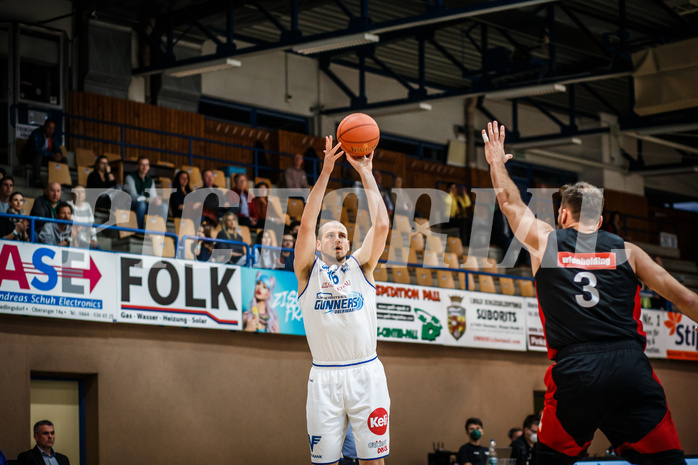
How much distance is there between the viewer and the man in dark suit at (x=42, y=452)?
991cm

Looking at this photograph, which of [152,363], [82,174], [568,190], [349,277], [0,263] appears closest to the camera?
[568,190]

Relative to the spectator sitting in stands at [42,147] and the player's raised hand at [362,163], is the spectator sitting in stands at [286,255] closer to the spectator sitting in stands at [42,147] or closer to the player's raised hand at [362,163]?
the spectator sitting in stands at [42,147]

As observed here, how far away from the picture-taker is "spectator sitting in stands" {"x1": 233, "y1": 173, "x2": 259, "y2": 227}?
599 inches

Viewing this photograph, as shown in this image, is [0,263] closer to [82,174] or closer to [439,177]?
[82,174]

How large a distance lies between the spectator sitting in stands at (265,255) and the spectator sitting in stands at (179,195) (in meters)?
1.38

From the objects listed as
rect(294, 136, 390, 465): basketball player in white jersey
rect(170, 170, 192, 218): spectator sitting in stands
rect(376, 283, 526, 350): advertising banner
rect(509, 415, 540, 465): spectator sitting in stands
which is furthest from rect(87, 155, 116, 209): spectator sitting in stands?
rect(294, 136, 390, 465): basketball player in white jersey

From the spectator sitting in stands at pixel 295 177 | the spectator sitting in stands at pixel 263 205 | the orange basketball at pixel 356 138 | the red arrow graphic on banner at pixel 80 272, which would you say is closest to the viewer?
the orange basketball at pixel 356 138

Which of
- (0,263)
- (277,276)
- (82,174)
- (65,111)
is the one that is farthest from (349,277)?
(65,111)

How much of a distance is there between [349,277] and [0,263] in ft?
18.8

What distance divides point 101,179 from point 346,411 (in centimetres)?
838

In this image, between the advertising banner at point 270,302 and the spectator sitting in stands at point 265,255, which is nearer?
the advertising banner at point 270,302

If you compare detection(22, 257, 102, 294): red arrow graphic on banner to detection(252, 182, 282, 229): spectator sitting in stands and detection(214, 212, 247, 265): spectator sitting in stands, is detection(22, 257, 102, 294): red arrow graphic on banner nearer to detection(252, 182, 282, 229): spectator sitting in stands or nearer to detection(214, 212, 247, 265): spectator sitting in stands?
detection(214, 212, 247, 265): spectator sitting in stands

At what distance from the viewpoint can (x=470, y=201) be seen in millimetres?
20375

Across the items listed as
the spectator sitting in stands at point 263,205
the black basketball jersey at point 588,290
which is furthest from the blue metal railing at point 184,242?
the black basketball jersey at point 588,290
